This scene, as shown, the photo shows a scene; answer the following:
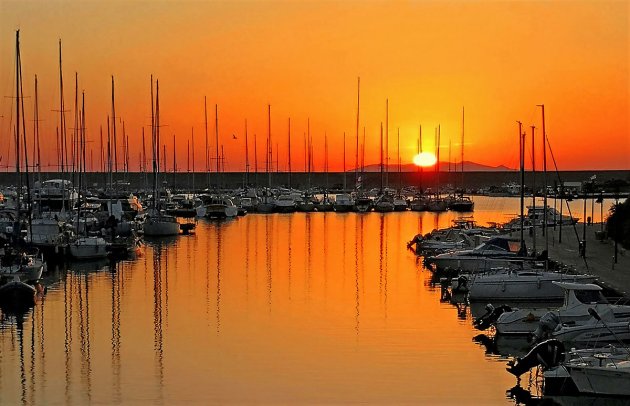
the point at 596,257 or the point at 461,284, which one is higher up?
the point at 596,257

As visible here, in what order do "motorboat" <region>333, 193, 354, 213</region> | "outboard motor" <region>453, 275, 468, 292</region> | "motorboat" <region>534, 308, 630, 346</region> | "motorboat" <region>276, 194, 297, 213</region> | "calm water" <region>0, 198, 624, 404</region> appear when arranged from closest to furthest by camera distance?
"calm water" <region>0, 198, 624, 404</region> < "motorboat" <region>534, 308, 630, 346</region> < "outboard motor" <region>453, 275, 468, 292</region> < "motorboat" <region>276, 194, 297, 213</region> < "motorboat" <region>333, 193, 354, 213</region>

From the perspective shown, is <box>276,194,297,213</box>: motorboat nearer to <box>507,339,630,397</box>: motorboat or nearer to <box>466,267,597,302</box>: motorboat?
<box>466,267,597,302</box>: motorboat

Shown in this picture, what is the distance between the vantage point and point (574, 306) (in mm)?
29109

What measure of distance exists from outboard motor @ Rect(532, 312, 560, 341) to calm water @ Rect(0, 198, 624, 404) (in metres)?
0.89

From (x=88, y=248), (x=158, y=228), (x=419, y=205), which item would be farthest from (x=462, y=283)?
(x=419, y=205)

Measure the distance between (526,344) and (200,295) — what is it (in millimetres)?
16641

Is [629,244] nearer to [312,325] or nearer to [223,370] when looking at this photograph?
[312,325]

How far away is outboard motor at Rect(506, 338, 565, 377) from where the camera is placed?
25.4 m

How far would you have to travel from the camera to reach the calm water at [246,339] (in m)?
25.0

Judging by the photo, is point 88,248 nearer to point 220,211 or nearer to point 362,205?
point 220,211

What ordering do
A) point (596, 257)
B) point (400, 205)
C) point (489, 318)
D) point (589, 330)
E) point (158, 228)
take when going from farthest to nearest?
point (400, 205)
point (158, 228)
point (596, 257)
point (489, 318)
point (589, 330)

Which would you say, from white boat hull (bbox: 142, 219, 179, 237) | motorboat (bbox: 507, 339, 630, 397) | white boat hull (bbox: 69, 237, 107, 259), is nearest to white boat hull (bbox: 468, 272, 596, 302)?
motorboat (bbox: 507, 339, 630, 397)

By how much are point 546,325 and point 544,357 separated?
3202mm

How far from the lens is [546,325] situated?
28.5 meters
